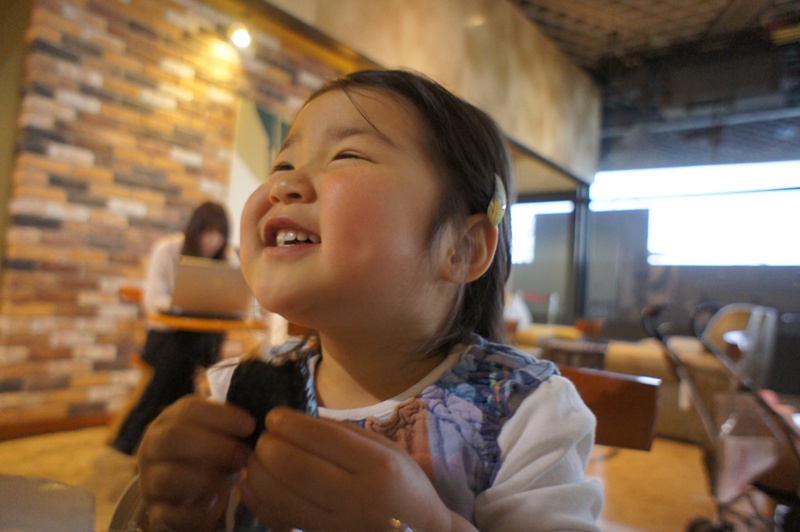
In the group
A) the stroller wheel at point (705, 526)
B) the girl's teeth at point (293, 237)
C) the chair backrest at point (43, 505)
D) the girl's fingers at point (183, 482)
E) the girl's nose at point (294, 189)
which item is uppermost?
the girl's nose at point (294, 189)

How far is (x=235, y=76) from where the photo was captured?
2285 millimetres

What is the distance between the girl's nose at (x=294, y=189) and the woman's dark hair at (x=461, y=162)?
9 centimetres

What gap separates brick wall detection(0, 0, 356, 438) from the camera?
6.45 ft

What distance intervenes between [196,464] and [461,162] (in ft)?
0.79

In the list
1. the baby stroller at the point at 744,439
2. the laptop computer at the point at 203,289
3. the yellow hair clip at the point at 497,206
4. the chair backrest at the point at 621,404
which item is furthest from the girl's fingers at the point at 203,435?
the laptop computer at the point at 203,289

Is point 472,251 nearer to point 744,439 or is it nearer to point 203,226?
point 744,439

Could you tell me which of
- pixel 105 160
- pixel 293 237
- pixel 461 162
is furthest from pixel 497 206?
pixel 105 160

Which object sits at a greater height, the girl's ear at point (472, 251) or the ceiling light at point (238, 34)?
the ceiling light at point (238, 34)

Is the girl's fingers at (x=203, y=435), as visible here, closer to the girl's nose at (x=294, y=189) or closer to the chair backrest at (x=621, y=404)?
the girl's nose at (x=294, y=189)

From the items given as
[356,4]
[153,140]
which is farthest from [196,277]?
[356,4]

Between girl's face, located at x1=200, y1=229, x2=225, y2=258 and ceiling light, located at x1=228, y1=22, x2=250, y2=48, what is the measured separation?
103cm

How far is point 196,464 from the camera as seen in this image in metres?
0.17

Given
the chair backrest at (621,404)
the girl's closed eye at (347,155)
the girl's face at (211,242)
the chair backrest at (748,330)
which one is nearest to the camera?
the girl's closed eye at (347,155)

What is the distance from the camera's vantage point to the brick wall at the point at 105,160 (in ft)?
6.45
